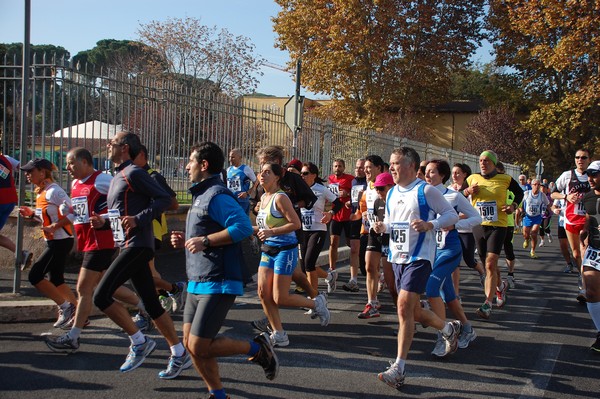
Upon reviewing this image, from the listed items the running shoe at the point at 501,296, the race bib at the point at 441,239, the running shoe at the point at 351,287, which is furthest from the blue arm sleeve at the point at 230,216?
the running shoe at the point at 501,296

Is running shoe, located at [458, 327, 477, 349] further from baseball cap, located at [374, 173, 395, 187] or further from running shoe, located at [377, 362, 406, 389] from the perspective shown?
baseball cap, located at [374, 173, 395, 187]

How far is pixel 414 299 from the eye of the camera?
509 centimetres

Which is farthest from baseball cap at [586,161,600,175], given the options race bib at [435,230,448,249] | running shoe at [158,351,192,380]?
running shoe at [158,351,192,380]

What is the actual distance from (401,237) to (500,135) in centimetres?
4045

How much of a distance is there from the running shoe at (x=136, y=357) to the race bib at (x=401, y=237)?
221 centimetres

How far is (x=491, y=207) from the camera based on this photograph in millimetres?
8062

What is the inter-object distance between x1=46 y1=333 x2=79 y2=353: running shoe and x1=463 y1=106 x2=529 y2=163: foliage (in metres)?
40.5

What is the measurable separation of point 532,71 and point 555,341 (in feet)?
123

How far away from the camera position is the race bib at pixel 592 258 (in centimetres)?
613

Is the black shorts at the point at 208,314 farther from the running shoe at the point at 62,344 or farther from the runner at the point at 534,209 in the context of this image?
the runner at the point at 534,209

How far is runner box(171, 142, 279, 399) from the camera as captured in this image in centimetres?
408

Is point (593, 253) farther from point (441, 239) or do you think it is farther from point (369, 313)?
point (369, 313)

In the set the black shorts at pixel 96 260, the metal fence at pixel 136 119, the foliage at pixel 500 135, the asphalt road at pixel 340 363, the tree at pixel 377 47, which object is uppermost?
the tree at pixel 377 47

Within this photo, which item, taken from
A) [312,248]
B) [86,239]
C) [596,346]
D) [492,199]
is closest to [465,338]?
[596,346]
